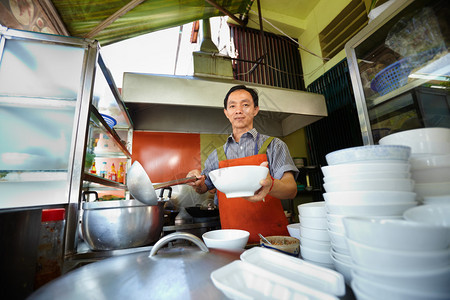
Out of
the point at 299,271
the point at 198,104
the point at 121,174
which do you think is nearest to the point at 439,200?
the point at 299,271

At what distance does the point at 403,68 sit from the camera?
1.31 metres

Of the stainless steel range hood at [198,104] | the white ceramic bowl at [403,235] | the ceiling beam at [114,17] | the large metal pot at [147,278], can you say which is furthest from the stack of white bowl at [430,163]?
the ceiling beam at [114,17]

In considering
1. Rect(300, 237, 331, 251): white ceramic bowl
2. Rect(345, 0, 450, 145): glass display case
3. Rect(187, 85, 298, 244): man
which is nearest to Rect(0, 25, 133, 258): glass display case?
Rect(187, 85, 298, 244): man

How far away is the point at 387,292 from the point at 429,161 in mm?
358

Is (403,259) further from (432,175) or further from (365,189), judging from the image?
(432,175)

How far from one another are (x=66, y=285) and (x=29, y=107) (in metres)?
1.00

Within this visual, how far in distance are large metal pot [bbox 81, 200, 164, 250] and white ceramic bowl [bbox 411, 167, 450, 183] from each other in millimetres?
913

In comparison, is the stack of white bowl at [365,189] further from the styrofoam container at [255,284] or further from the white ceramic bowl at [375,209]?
the styrofoam container at [255,284]

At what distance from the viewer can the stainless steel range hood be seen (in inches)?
68.2

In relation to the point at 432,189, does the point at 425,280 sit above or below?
below

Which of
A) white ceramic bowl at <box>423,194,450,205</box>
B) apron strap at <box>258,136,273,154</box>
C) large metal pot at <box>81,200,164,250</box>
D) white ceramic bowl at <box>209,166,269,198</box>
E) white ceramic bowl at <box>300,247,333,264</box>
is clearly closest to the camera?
white ceramic bowl at <box>423,194,450,205</box>

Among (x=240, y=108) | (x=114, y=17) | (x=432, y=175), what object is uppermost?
(x=114, y=17)

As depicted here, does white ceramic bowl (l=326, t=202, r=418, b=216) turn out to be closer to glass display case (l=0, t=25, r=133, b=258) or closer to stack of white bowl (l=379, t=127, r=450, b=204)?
stack of white bowl (l=379, t=127, r=450, b=204)

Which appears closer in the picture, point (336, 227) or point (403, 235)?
point (403, 235)
